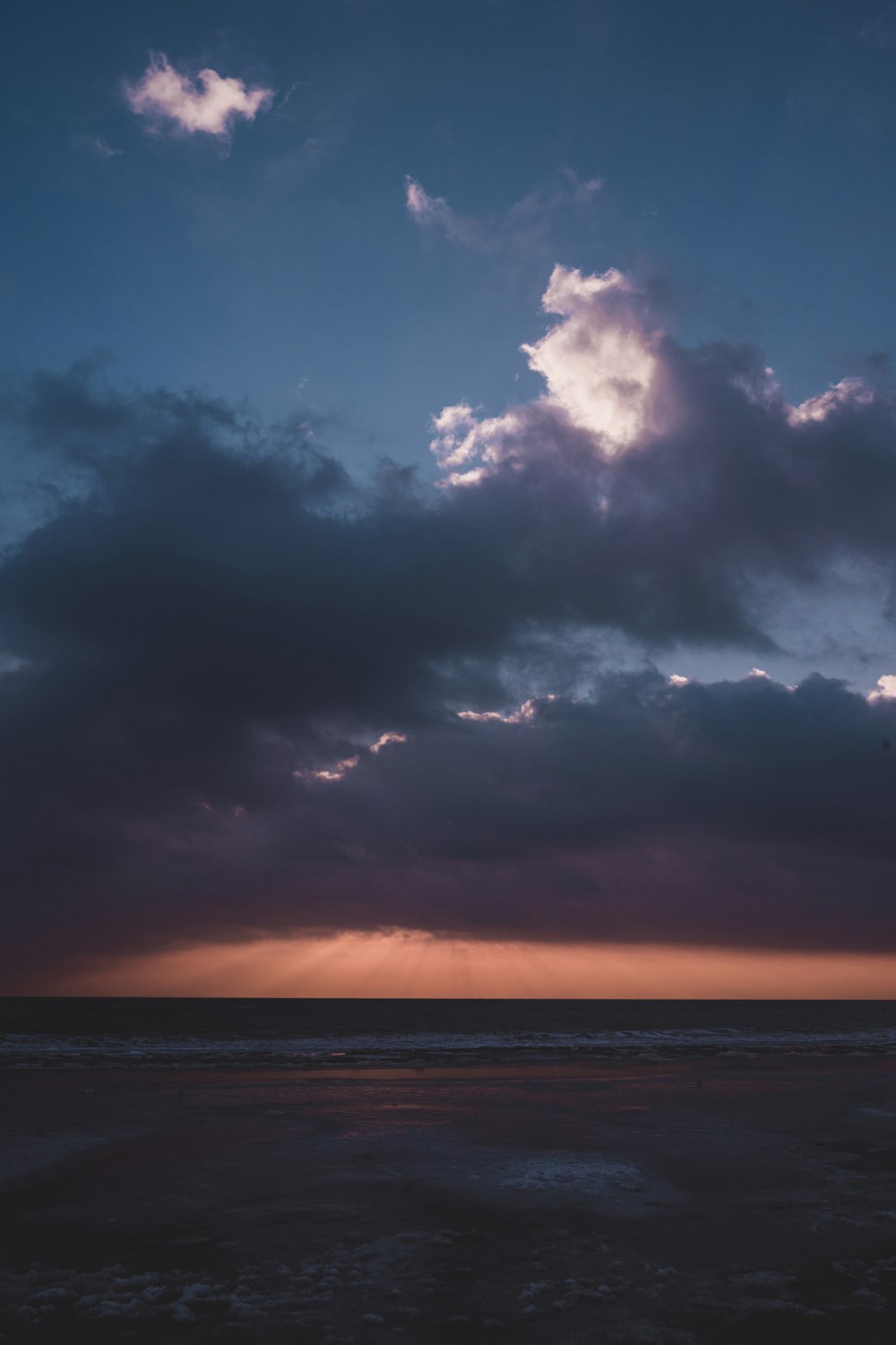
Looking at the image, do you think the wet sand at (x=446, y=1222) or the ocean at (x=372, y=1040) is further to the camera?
the ocean at (x=372, y=1040)

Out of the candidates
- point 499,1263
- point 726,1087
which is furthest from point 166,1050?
point 499,1263

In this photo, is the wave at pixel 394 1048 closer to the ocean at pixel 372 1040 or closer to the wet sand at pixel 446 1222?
the ocean at pixel 372 1040

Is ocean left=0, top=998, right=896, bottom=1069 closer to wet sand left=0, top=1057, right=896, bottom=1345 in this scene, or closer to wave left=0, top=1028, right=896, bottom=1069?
wave left=0, top=1028, right=896, bottom=1069

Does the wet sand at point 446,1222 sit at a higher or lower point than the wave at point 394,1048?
higher

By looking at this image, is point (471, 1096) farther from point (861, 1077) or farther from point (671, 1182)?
point (861, 1077)

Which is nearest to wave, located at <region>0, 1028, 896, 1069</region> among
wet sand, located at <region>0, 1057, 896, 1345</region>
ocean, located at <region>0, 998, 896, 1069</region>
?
ocean, located at <region>0, 998, 896, 1069</region>

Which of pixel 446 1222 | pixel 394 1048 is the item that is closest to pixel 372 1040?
pixel 394 1048

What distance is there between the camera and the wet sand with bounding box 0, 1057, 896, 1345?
9844 millimetres

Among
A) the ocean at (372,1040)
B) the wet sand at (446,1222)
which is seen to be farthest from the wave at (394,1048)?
the wet sand at (446,1222)

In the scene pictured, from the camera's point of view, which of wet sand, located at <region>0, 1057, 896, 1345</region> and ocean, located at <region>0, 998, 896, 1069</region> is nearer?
wet sand, located at <region>0, 1057, 896, 1345</region>

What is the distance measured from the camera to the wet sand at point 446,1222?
984 centimetres

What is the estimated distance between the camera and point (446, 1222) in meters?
13.8

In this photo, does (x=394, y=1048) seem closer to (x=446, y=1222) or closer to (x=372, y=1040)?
(x=372, y=1040)

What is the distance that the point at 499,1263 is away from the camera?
1180 cm
